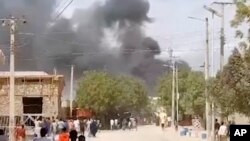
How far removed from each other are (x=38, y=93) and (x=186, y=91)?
1580 inches

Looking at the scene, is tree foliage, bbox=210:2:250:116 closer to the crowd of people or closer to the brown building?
the crowd of people

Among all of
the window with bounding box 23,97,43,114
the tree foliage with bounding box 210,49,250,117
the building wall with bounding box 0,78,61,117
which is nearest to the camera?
the tree foliage with bounding box 210,49,250,117

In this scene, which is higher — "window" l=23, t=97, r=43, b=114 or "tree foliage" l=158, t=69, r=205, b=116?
"tree foliage" l=158, t=69, r=205, b=116

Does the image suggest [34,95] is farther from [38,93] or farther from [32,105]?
[32,105]

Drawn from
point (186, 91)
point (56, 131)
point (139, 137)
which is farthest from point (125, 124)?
point (56, 131)

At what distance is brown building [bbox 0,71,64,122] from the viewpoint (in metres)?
71.4

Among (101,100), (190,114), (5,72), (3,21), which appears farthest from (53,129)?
(190,114)

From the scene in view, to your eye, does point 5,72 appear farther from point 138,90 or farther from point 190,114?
point 138,90

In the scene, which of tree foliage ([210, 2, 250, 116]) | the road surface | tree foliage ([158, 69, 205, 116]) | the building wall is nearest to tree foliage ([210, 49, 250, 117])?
tree foliage ([210, 2, 250, 116])

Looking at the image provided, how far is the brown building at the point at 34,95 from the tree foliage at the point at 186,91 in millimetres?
29815

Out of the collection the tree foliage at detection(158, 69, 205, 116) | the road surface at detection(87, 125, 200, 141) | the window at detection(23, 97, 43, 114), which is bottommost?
the road surface at detection(87, 125, 200, 141)

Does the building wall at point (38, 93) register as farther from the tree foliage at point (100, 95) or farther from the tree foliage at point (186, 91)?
the tree foliage at point (186, 91)

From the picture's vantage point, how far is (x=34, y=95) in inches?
Result: 2852

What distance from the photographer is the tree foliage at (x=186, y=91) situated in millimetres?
99150
